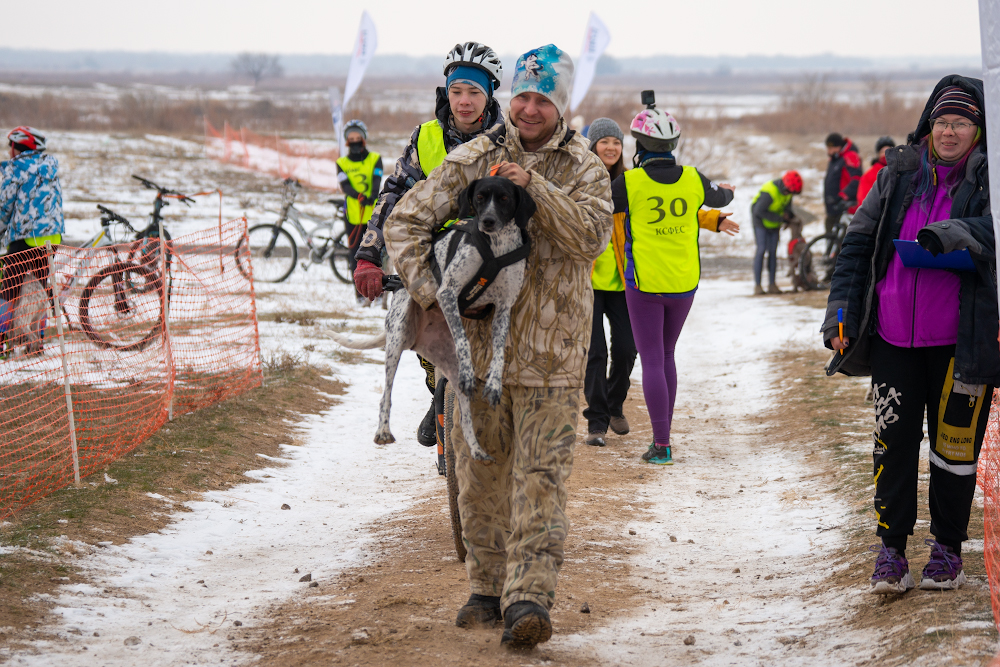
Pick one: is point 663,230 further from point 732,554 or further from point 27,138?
point 27,138

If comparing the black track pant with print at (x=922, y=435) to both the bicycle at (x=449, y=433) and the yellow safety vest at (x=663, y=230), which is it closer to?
the bicycle at (x=449, y=433)

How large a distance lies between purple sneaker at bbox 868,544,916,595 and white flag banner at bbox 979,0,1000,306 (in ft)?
4.31

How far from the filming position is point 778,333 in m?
10.3

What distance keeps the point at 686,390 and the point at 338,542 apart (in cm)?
440

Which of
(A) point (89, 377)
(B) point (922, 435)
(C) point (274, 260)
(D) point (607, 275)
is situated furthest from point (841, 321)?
(C) point (274, 260)

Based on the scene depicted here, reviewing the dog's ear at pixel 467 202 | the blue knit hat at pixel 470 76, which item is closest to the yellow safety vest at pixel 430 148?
the blue knit hat at pixel 470 76

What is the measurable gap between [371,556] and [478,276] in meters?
2.02

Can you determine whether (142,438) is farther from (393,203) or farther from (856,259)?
(856,259)

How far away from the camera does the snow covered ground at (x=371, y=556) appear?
11.3 ft

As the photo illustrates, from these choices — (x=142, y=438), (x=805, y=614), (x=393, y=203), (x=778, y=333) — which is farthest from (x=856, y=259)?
(x=778, y=333)

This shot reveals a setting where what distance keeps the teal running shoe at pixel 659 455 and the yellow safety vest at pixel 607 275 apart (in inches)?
42.5

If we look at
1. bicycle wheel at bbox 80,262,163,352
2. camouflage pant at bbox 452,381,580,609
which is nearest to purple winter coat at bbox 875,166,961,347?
camouflage pant at bbox 452,381,580,609

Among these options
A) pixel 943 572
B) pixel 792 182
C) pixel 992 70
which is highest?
pixel 992 70

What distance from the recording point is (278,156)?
104ft
